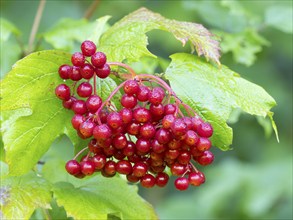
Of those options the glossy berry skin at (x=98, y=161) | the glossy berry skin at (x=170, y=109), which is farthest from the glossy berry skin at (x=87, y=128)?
the glossy berry skin at (x=170, y=109)

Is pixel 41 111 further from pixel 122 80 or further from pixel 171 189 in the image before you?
pixel 171 189

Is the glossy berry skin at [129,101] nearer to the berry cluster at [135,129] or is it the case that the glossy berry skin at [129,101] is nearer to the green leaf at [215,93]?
the berry cluster at [135,129]

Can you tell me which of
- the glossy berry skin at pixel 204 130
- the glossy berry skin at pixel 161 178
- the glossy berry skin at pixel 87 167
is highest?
the glossy berry skin at pixel 204 130

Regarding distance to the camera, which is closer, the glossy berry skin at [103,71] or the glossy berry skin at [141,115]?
the glossy berry skin at [141,115]

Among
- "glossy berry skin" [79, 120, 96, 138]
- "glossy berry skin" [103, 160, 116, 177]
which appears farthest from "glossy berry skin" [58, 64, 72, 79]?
"glossy berry skin" [103, 160, 116, 177]

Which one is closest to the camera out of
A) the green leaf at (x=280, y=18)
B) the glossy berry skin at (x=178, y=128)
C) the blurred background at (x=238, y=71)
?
the glossy berry skin at (x=178, y=128)

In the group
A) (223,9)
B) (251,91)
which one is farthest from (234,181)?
(251,91)
